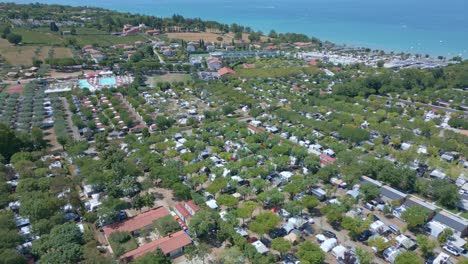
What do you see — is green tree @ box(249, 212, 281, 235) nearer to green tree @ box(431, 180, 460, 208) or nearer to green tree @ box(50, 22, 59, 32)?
green tree @ box(431, 180, 460, 208)

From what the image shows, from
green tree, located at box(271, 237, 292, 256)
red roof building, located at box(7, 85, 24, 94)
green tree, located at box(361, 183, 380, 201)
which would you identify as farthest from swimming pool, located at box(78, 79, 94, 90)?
green tree, located at box(361, 183, 380, 201)

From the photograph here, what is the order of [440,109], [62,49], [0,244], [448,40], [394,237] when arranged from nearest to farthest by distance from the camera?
1. [0,244]
2. [394,237]
3. [440,109]
4. [62,49]
5. [448,40]

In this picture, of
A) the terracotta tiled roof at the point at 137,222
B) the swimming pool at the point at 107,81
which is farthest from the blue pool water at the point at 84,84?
the terracotta tiled roof at the point at 137,222

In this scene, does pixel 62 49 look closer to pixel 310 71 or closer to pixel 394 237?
pixel 310 71

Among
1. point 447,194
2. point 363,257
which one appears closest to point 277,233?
point 363,257

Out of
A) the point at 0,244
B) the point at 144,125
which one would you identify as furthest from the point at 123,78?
the point at 0,244
